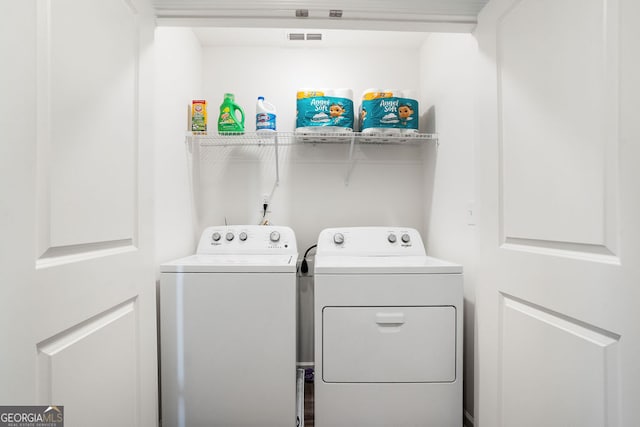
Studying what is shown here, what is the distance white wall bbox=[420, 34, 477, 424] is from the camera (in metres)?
1.59

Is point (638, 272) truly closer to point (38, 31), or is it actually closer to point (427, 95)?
point (38, 31)

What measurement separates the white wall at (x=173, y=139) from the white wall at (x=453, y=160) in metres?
1.61

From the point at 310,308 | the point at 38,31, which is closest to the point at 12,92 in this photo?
the point at 38,31

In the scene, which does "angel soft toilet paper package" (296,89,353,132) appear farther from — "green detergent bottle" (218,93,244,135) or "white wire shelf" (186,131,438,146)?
"green detergent bottle" (218,93,244,135)

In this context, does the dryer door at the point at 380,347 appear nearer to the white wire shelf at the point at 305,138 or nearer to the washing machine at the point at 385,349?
Result: the washing machine at the point at 385,349

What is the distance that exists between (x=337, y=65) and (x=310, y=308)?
178cm

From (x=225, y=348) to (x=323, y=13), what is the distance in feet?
5.20

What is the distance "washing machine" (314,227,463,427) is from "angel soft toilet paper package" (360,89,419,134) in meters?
0.91

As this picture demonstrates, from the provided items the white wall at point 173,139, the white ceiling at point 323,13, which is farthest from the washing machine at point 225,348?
the white ceiling at point 323,13

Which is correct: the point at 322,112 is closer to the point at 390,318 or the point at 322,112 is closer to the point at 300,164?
the point at 300,164

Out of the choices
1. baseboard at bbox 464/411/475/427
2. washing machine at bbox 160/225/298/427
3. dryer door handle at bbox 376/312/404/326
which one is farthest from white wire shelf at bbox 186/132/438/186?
baseboard at bbox 464/411/475/427

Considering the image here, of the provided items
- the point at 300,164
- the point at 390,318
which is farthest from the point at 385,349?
the point at 300,164

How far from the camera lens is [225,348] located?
1.42 meters

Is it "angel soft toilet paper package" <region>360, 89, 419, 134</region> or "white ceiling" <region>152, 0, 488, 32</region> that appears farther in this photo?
"angel soft toilet paper package" <region>360, 89, 419, 134</region>
